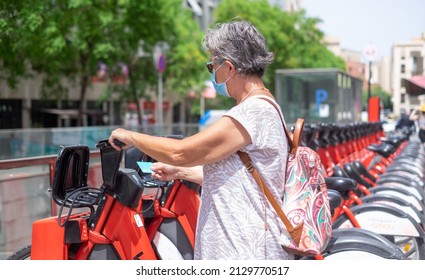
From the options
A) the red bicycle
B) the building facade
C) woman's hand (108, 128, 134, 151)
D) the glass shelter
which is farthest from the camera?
the glass shelter

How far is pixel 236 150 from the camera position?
223cm

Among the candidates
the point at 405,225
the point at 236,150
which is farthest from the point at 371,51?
the point at 236,150

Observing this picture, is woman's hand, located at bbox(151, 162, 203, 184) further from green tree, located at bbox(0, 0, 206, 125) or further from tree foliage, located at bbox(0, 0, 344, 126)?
green tree, located at bbox(0, 0, 206, 125)

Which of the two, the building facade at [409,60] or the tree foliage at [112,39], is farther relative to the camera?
the tree foliage at [112,39]

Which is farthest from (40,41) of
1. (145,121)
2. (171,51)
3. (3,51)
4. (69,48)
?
(145,121)

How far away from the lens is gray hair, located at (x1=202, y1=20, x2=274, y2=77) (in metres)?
2.31

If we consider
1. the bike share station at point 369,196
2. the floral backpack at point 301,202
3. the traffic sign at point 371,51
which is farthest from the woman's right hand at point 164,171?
the traffic sign at point 371,51

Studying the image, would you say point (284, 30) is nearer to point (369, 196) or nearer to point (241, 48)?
point (369, 196)

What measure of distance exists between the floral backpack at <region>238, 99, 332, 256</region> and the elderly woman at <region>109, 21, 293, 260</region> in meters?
0.03

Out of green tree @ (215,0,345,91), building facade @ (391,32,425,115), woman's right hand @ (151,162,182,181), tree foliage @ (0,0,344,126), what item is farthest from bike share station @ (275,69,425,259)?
green tree @ (215,0,345,91)

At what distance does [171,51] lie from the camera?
2658 cm

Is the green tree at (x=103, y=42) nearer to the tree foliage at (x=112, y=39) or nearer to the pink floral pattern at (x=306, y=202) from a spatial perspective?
the tree foliage at (x=112, y=39)

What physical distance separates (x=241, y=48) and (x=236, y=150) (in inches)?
14.5

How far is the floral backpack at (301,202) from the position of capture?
229 centimetres
